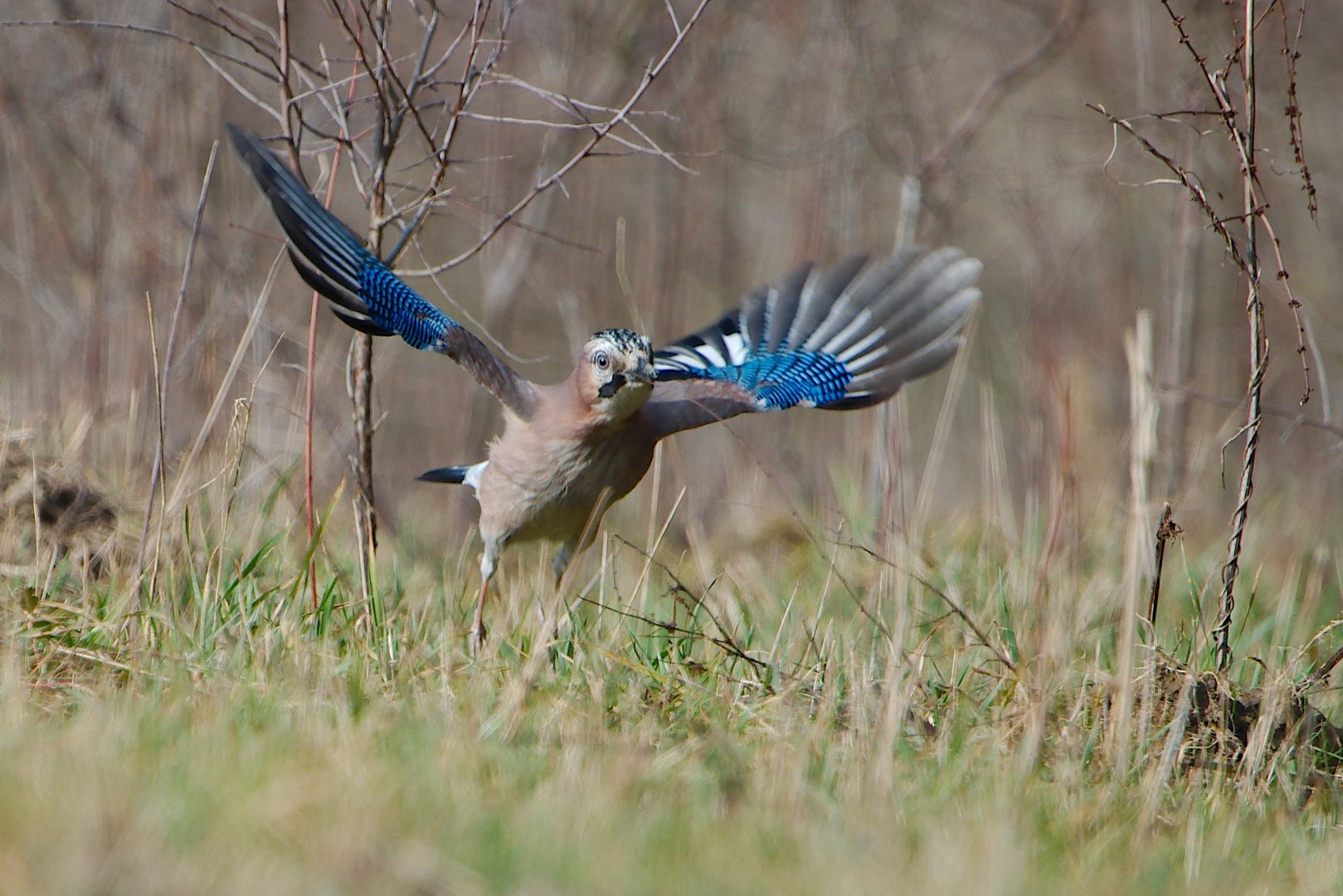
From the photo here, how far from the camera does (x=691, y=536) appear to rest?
223 inches

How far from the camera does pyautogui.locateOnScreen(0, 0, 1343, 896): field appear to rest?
2885 millimetres

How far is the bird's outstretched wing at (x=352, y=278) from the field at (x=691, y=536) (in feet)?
0.80

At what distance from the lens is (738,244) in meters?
11.9

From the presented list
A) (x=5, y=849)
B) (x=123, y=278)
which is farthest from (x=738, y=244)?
(x=5, y=849)

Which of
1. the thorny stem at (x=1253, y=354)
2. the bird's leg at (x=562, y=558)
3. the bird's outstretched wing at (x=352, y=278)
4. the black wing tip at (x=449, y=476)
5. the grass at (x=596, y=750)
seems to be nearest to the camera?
the grass at (x=596, y=750)

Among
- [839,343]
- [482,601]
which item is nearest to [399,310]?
[482,601]

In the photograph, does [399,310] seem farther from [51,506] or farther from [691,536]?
[691,536]

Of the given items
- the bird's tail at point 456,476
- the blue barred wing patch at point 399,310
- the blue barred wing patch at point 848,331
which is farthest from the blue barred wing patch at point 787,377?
the blue barred wing patch at point 399,310

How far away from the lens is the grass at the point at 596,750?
2619 millimetres

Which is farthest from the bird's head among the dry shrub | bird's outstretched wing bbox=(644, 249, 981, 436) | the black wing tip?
the dry shrub

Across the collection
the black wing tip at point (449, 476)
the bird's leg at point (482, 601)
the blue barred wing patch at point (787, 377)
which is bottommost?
the bird's leg at point (482, 601)

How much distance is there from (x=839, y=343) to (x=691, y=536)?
90 cm

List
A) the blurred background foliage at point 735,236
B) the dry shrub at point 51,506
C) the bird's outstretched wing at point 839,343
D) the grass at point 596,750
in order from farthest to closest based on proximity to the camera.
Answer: the blurred background foliage at point 735,236, the bird's outstretched wing at point 839,343, the dry shrub at point 51,506, the grass at point 596,750

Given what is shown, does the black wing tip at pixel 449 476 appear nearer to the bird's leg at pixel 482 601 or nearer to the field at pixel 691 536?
the field at pixel 691 536
